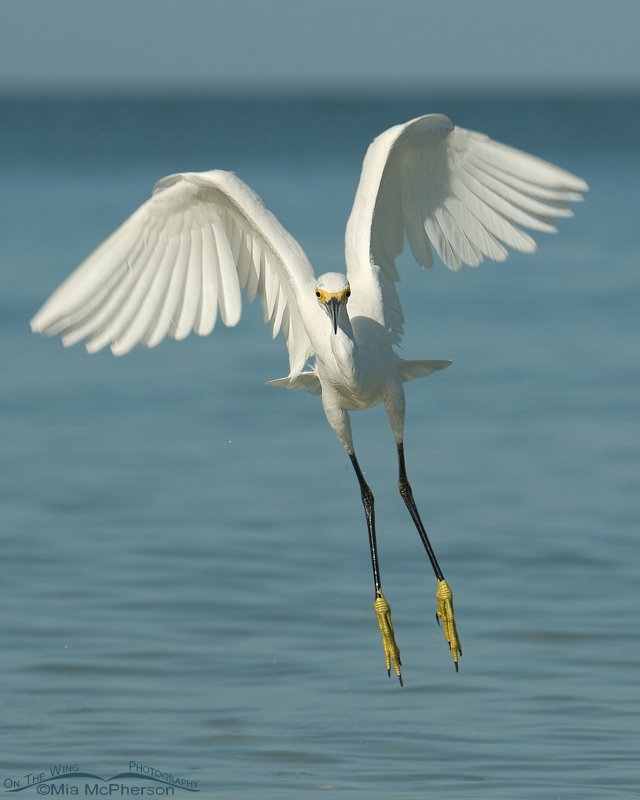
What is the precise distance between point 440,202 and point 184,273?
5.40 feet

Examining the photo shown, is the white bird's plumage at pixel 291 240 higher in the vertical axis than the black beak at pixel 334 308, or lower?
higher

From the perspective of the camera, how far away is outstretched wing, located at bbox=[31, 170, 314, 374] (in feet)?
29.8

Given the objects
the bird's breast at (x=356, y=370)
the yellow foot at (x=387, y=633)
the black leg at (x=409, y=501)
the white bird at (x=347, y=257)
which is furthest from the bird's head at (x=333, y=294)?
the yellow foot at (x=387, y=633)

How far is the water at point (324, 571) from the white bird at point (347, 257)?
0.82 meters

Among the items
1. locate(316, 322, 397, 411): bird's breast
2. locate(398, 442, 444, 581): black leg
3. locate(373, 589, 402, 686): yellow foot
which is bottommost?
locate(373, 589, 402, 686): yellow foot

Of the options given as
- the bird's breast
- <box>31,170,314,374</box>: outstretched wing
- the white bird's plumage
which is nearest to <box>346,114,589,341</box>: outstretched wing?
the white bird's plumage

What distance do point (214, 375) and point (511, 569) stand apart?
7416 mm

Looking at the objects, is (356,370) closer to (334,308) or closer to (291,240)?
(334,308)

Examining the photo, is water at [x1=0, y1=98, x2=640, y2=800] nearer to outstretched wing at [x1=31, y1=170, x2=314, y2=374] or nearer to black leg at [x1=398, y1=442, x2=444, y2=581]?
black leg at [x1=398, y1=442, x2=444, y2=581]

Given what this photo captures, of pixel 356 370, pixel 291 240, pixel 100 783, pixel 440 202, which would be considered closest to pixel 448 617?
pixel 356 370

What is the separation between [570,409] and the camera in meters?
17.3

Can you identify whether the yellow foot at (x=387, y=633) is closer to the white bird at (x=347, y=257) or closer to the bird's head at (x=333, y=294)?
the white bird at (x=347, y=257)

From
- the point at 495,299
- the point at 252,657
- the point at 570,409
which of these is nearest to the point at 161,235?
the point at 252,657

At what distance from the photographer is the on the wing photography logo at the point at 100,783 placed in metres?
8.92
